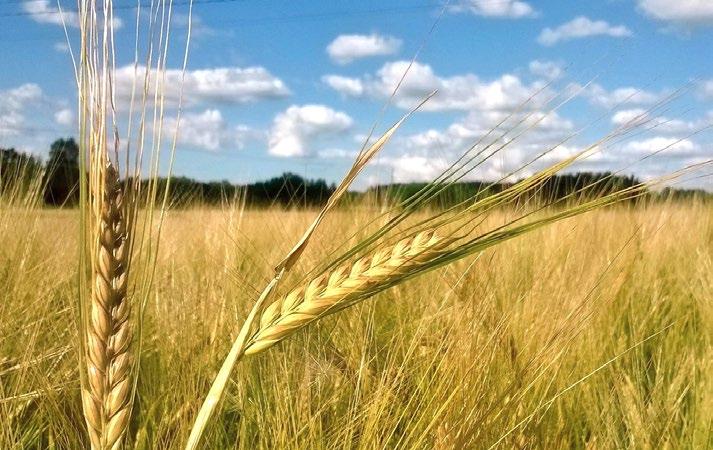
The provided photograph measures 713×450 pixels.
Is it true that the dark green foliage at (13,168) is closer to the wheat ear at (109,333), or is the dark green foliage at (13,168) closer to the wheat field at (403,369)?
the wheat field at (403,369)

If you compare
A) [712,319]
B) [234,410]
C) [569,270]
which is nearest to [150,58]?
[234,410]

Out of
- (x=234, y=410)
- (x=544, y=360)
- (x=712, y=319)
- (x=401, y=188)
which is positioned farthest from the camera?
(x=401, y=188)

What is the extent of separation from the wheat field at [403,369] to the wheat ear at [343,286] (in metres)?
0.34

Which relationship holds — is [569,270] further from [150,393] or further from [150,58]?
[150,58]

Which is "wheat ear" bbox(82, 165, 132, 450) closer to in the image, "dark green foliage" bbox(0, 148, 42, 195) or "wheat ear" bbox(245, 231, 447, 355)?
"wheat ear" bbox(245, 231, 447, 355)

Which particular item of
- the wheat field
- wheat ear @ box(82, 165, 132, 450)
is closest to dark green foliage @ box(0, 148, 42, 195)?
the wheat field

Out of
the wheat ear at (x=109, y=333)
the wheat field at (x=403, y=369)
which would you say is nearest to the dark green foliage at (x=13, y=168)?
the wheat field at (x=403, y=369)

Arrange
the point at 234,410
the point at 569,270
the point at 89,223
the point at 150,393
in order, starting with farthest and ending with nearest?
the point at 569,270, the point at 234,410, the point at 150,393, the point at 89,223

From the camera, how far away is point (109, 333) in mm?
854

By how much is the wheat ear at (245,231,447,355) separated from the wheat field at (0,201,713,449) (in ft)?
1.13

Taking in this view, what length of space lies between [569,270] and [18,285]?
1.66 m

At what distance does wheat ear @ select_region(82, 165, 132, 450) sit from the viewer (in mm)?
838

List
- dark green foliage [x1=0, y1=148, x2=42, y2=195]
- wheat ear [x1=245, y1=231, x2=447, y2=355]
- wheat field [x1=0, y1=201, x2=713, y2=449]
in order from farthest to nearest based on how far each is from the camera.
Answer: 1. dark green foliage [x1=0, y1=148, x2=42, y2=195]
2. wheat field [x1=0, y1=201, x2=713, y2=449]
3. wheat ear [x1=245, y1=231, x2=447, y2=355]

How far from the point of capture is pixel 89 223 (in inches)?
34.1
